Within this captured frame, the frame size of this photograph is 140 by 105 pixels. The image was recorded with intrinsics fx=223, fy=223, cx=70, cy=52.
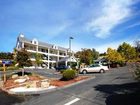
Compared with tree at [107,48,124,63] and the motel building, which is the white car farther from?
tree at [107,48,124,63]

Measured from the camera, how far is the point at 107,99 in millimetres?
13602

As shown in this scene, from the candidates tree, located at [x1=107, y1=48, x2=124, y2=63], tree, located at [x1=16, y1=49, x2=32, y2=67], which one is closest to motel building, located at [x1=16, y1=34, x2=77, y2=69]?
tree, located at [x1=107, y1=48, x2=124, y2=63]

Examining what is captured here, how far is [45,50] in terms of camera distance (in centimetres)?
8612

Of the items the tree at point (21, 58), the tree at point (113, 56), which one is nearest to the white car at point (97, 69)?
the tree at point (21, 58)

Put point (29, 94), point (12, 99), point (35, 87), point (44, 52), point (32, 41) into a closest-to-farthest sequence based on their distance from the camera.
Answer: point (12, 99), point (29, 94), point (35, 87), point (32, 41), point (44, 52)

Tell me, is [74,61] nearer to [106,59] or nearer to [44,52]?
[106,59]

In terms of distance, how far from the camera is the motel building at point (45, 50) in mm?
72500

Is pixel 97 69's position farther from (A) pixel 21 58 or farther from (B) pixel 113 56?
(B) pixel 113 56

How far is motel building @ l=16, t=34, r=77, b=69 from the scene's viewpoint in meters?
72.5

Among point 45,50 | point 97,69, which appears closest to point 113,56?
point 45,50

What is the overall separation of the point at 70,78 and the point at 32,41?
53322mm

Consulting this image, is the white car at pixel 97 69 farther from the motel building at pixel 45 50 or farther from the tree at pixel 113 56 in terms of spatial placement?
the tree at pixel 113 56

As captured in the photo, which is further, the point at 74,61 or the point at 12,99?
the point at 74,61

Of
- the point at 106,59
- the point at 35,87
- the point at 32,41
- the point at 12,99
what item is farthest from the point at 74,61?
the point at 12,99
